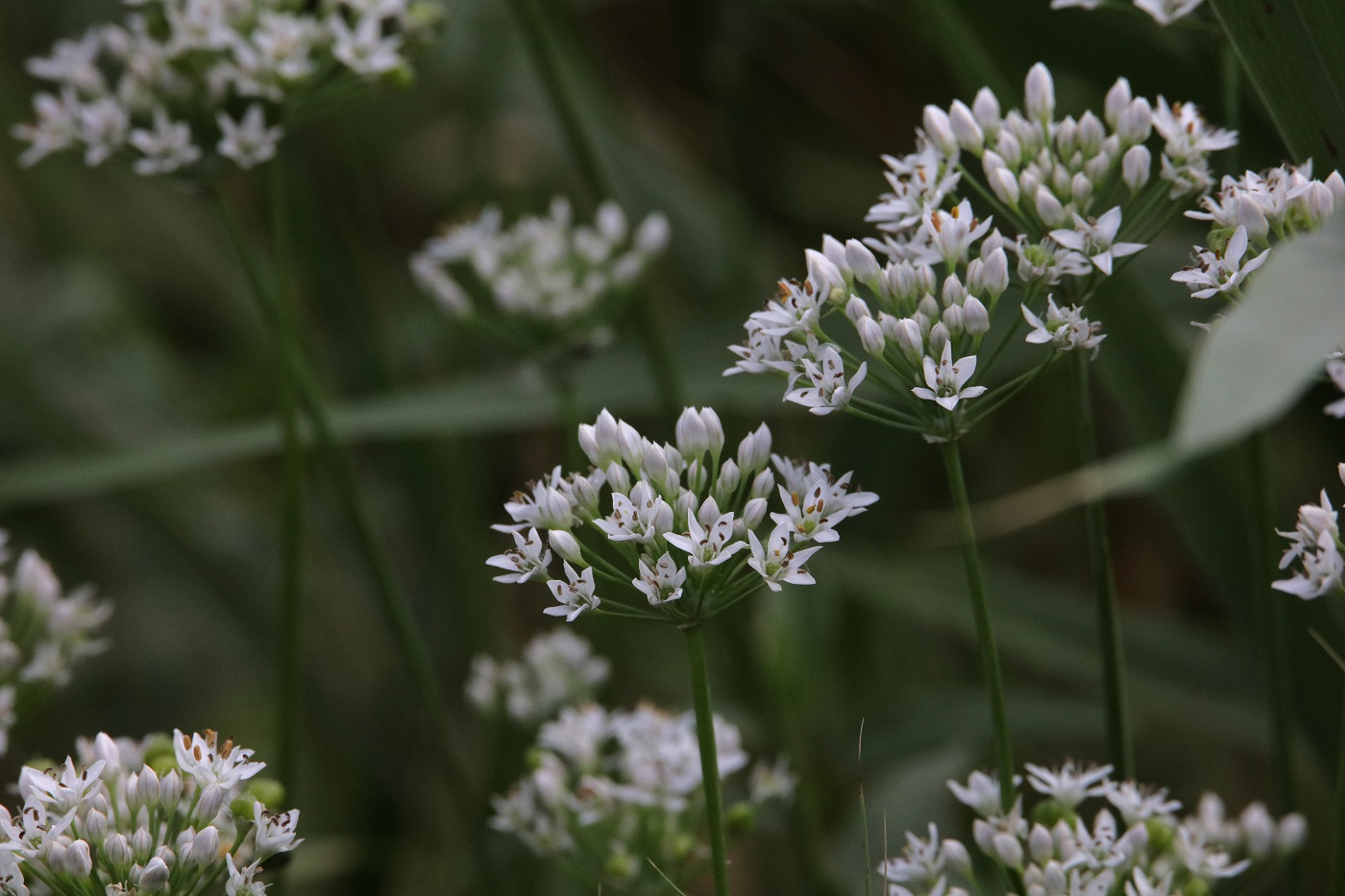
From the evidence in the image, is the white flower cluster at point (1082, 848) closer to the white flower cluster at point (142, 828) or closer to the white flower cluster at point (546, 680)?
the white flower cluster at point (142, 828)

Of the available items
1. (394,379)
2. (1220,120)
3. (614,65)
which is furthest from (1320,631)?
(614,65)

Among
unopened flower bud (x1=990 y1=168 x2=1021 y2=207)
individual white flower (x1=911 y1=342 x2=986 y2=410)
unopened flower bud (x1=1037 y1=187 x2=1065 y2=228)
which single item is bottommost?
individual white flower (x1=911 y1=342 x2=986 y2=410)

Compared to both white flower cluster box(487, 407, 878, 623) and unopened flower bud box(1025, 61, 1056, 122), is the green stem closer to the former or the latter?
unopened flower bud box(1025, 61, 1056, 122)

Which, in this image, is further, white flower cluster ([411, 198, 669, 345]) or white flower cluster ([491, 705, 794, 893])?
white flower cluster ([411, 198, 669, 345])

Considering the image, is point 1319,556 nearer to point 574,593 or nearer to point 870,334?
point 870,334

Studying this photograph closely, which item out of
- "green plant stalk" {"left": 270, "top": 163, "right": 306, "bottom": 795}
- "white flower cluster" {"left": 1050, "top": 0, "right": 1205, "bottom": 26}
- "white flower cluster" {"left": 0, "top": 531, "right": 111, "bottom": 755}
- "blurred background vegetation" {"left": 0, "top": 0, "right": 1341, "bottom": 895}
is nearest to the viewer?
"white flower cluster" {"left": 1050, "top": 0, "right": 1205, "bottom": 26}

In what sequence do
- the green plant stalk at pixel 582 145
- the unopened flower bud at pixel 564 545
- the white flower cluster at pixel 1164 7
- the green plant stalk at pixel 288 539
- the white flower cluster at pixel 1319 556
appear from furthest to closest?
the green plant stalk at pixel 582 145 < the green plant stalk at pixel 288 539 < the white flower cluster at pixel 1164 7 < the unopened flower bud at pixel 564 545 < the white flower cluster at pixel 1319 556

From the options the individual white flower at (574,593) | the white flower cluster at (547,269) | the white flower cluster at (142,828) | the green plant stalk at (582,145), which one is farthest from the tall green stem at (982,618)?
the white flower cluster at (547,269)

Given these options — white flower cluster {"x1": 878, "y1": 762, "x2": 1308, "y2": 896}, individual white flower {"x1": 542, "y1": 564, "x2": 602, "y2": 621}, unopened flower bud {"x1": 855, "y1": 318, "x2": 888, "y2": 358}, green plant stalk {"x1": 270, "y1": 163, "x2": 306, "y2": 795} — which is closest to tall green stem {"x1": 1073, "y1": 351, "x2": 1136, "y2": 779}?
white flower cluster {"x1": 878, "y1": 762, "x2": 1308, "y2": 896}
